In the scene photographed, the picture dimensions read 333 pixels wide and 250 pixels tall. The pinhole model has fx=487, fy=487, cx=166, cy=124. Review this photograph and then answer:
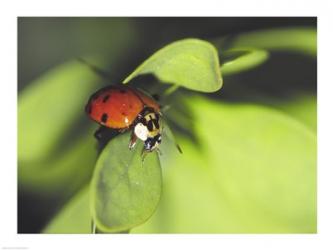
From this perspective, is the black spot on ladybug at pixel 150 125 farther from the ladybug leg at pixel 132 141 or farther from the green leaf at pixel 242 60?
the green leaf at pixel 242 60

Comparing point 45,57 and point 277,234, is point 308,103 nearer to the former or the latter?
point 277,234

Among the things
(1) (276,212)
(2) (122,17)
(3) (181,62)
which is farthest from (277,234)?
(2) (122,17)

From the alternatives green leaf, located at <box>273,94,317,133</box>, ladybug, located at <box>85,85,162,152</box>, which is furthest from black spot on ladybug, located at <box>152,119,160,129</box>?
green leaf, located at <box>273,94,317,133</box>

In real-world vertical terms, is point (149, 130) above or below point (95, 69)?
below

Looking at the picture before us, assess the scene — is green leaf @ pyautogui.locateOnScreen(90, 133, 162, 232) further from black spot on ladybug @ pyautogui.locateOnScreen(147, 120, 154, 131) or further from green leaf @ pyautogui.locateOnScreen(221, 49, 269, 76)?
green leaf @ pyautogui.locateOnScreen(221, 49, 269, 76)

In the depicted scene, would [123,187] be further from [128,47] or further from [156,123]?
[128,47]

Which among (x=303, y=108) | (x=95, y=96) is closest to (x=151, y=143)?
(x=95, y=96)
